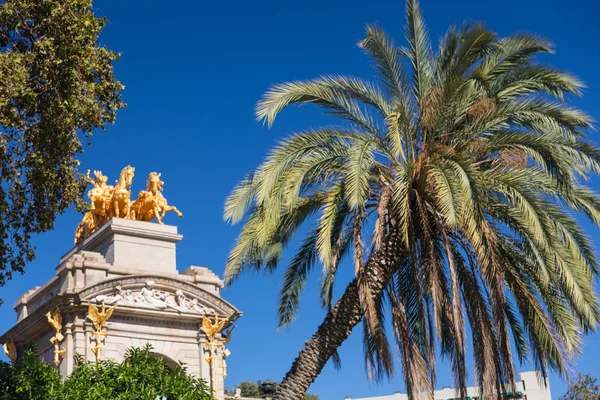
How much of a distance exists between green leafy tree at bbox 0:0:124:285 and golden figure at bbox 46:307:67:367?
1014cm

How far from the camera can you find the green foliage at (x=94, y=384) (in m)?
19.2

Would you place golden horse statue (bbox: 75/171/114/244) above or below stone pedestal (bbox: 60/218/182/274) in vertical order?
above

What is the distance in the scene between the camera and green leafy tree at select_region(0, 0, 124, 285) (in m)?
18.4

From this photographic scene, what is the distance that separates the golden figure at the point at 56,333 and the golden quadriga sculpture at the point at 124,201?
5274 mm

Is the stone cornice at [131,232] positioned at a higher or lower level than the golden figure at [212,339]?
higher

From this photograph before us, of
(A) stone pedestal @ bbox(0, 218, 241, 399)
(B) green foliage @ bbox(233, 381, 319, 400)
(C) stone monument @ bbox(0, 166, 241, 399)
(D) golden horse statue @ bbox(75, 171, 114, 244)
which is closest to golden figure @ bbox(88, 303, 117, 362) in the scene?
(C) stone monument @ bbox(0, 166, 241, 399)

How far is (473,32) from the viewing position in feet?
64.2

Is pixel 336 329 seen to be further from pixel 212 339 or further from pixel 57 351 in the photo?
pixel 212 339

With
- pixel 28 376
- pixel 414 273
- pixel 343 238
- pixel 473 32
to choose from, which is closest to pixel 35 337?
pixel 28 376

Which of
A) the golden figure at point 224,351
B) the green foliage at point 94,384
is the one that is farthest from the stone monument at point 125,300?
the green foliage at point 94,384

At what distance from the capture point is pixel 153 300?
31.4m

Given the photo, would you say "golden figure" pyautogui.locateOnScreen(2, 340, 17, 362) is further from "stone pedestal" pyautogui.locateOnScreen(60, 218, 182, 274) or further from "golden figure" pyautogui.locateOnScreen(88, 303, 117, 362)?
"stone pedestal" pyautogui.locateOnScreen(60, 218, 182, 274)

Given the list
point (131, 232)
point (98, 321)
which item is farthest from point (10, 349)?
point (131, 232)

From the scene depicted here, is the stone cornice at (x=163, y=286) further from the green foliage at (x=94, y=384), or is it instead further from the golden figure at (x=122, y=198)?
the green foliage at (x=94, y=384)
